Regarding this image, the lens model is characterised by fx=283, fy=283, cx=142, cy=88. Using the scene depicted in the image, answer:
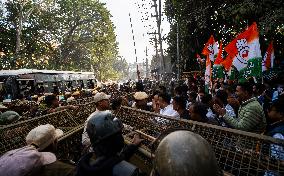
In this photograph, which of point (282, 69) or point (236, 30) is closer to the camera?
point (282, 69)

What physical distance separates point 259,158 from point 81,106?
5789 millimetres

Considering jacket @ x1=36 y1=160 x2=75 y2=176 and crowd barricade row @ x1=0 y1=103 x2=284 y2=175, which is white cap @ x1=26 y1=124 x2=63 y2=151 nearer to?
jacket @ x1=36 y1=160 x2=75 y2=176

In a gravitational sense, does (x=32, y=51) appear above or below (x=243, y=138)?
above

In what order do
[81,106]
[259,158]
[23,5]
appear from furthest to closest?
1. [23,5]
2. [81,106]
3. [259,158]

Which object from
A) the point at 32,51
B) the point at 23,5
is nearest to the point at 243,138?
the point at 23,5

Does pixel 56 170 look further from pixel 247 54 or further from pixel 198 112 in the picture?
pixel 247 54

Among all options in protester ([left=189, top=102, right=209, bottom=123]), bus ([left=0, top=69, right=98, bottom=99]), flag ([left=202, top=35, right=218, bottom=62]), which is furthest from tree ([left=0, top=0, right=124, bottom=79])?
protester ([left=189, top=102, right=209, bottom=123])

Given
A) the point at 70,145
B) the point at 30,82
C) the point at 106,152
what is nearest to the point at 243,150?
the point at 106,152

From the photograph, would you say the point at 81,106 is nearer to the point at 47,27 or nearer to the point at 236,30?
the point at 236,30

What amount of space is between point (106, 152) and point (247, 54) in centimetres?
647

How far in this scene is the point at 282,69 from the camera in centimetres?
1552

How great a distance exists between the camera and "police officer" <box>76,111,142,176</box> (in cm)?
217

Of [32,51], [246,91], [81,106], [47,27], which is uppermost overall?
[47,27]

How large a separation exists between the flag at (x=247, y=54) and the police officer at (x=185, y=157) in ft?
18.9
